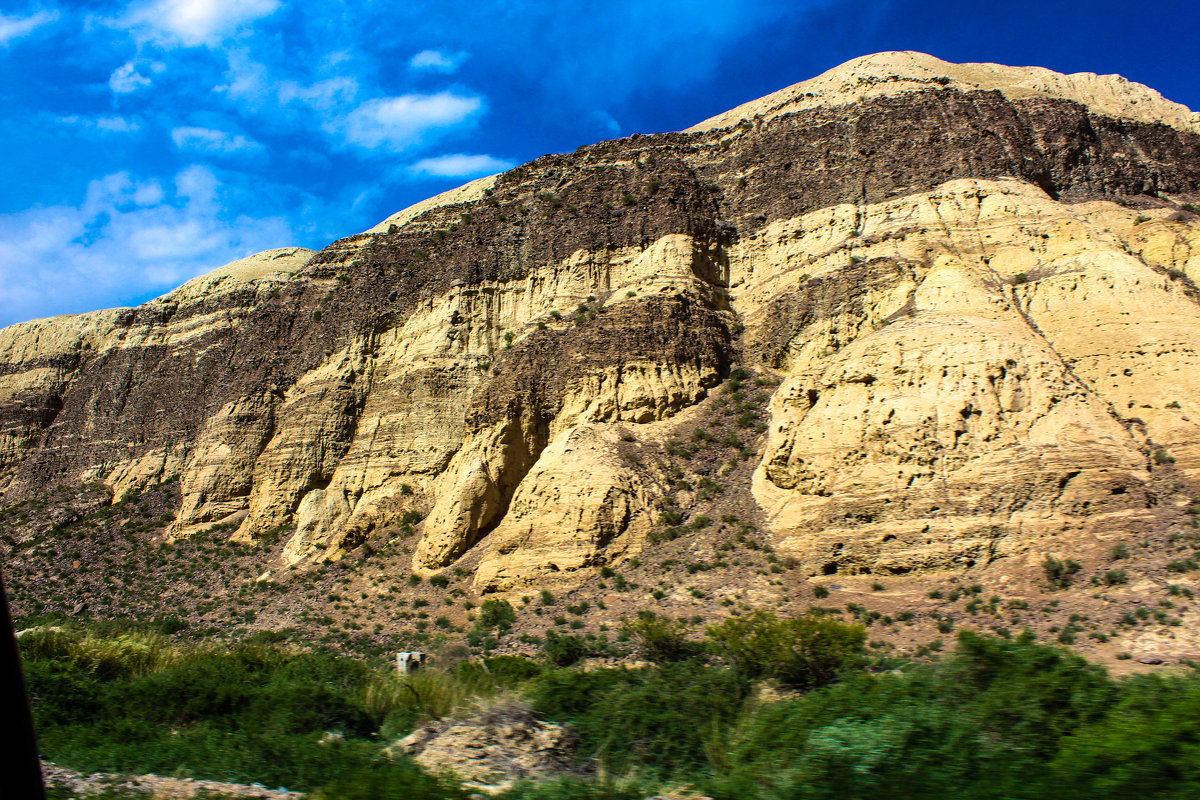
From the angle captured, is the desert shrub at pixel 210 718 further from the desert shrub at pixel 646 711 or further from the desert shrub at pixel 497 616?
the desert shrub at pixel 497 616

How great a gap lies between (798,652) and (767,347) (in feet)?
51.7

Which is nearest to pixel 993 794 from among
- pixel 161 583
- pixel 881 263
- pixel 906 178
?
pixel 881 263

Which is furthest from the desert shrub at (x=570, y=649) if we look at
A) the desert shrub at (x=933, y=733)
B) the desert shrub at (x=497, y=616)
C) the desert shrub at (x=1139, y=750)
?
the desert shrub at (x=1139, y=750)

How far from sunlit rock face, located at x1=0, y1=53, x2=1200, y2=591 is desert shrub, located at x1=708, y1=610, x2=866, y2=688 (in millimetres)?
5648

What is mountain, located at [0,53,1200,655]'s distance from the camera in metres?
17.4

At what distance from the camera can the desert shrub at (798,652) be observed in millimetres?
11875

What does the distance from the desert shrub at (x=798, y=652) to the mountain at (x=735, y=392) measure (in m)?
3.73

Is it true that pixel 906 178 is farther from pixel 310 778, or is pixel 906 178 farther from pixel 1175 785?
pixel 310 778

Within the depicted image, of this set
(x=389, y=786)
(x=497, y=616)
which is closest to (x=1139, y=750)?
(x=389, y=786)

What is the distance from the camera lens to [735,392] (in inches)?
1017

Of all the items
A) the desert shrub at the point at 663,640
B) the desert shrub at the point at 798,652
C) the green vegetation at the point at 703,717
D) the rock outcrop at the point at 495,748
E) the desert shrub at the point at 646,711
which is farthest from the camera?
the desert shrub at the point at 663,640

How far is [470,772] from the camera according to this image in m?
8.52

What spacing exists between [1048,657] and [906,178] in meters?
23.0

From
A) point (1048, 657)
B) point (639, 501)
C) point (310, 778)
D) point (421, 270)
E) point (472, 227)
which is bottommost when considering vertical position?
point (310, 778)
